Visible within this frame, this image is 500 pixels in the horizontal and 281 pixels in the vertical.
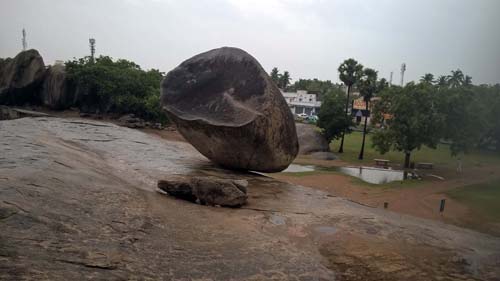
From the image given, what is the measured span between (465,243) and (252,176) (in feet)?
22.3

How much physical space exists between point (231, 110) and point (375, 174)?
19300mm

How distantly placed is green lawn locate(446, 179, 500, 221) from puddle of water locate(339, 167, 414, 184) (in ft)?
16.1

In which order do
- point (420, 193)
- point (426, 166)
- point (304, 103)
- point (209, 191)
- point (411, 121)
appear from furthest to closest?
point (304, 103), point (426, 166), point (411, 121), point (420, 193), point (209, 191)

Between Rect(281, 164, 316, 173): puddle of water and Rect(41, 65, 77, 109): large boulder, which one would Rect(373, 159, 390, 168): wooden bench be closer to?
Rect(281, 164, 316, 173): puddle of water

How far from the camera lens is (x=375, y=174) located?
95.8ft

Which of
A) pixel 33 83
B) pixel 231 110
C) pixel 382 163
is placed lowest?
Answer: pixel 382 163

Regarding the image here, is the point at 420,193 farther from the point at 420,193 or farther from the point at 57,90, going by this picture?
the point at 57,90

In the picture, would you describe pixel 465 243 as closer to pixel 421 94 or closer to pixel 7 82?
pixel 421 94

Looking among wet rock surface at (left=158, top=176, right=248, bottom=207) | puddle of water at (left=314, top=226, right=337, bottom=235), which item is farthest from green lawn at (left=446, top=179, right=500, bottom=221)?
wet rock surface at (left=158, top=176, right=248, bottom=207)

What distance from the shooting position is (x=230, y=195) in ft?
30.4

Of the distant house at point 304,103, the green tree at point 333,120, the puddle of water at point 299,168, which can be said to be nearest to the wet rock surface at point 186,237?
the puddle of water at point 299,168

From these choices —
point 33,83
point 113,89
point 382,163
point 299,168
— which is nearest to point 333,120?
point 382,163

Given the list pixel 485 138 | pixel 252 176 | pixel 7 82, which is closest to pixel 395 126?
pixel 485 138

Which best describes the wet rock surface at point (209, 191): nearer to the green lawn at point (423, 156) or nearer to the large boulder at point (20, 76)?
the green lawn at point (423, 156)
